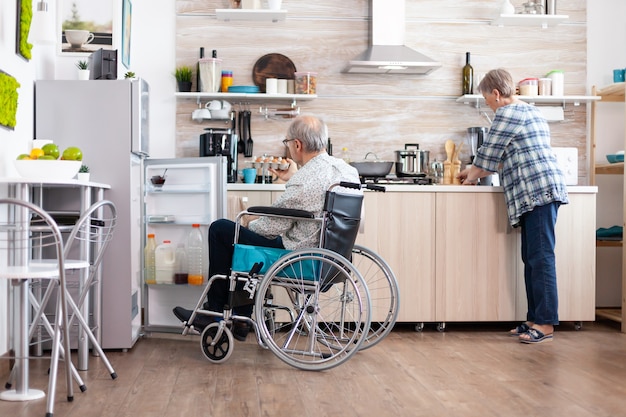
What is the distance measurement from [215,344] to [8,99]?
141 centimetres

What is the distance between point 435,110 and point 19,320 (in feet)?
10.8

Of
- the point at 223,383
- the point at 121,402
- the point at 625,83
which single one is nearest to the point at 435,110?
the point at 625,83

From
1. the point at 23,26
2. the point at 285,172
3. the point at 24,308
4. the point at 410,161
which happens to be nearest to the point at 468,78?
the point at 410,161

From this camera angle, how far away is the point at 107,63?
13.0ft

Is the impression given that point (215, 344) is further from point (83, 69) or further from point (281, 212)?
point (83, 69)

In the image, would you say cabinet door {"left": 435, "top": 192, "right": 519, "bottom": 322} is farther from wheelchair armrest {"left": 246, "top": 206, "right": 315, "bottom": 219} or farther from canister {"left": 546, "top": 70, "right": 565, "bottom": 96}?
wheelchair armrest {"left": 246, "top": 206, "right": 315, "bottom": 219}

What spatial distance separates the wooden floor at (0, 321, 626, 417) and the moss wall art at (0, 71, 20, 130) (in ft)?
3.51

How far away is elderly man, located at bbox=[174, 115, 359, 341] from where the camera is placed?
3.48m

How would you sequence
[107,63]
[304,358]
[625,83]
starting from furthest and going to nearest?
[625,83]
[107,63]
[304,358]

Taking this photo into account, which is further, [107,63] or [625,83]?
[625,83]

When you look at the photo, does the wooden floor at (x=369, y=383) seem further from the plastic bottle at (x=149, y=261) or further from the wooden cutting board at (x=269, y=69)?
the wooden cutting board at (x=269, y=69)

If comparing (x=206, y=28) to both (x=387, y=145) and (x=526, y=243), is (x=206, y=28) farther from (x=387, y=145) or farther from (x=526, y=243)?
(x=526, y=243)

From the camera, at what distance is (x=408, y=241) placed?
181 inches

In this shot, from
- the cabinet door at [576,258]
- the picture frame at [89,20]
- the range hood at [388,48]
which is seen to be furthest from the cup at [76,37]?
the cabinet door at [576,258]
